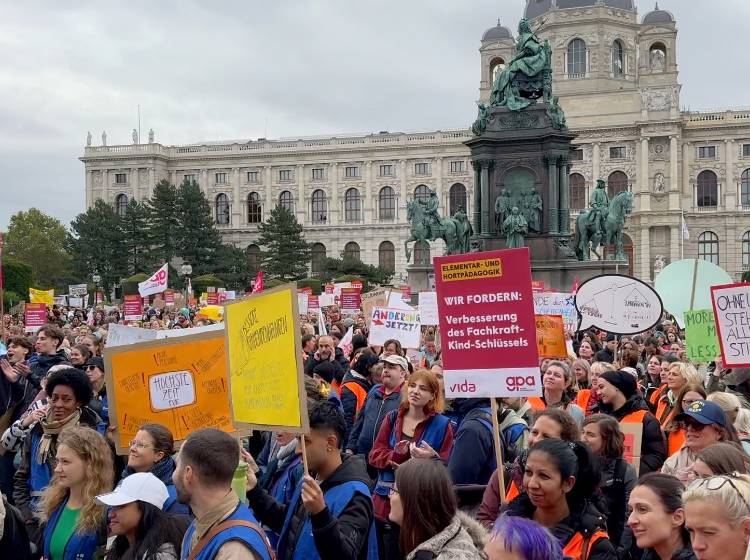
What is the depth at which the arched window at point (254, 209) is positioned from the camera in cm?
8406

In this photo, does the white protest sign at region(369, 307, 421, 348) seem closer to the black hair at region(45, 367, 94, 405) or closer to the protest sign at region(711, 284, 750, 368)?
the protest sign at region(711, 284, 750, 368)

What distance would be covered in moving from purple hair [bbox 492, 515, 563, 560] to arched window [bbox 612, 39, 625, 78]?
75.3 m

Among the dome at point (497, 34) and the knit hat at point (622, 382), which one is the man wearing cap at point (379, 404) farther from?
the dome at point (497, 34)

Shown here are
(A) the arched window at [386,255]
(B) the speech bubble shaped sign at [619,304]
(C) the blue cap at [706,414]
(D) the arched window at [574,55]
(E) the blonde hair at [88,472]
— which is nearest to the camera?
(E) the blonde hair at [88,472]

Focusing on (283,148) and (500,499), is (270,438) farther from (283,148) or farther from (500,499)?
(283,148)

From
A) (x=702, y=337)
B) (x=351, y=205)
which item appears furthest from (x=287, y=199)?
(x=702, y=337)

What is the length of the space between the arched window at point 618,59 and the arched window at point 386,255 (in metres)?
22.8

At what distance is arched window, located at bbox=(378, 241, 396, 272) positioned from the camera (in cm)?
8056

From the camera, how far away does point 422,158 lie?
79.2 meters

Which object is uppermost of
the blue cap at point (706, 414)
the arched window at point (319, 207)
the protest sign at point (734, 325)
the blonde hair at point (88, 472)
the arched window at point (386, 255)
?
the arched window at point (319, 207)

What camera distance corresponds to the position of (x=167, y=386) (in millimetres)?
5500

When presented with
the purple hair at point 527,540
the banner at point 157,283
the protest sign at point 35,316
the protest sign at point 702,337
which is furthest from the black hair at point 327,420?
the banner at point 157,283

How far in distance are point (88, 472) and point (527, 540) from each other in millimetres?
2537

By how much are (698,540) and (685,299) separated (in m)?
8.63
